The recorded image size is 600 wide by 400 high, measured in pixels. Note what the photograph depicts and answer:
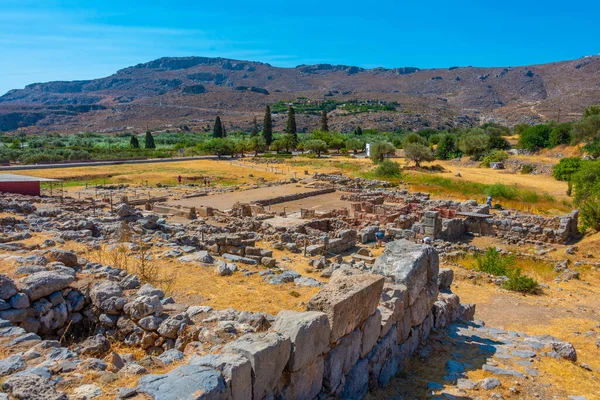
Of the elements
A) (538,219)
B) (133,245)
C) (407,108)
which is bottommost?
(538,219)

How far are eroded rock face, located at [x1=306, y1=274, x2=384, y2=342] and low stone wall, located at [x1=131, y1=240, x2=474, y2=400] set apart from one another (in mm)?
14

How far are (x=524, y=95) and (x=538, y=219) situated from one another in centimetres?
16580

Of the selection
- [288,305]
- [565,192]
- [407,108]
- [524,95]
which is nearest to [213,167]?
[565,192]

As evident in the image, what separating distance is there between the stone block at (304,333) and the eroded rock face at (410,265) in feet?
9.80

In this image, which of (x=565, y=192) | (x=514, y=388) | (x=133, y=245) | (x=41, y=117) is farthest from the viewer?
(x=41, y=117)

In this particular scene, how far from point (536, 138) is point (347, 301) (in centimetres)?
6358

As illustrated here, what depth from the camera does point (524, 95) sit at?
6629 inches

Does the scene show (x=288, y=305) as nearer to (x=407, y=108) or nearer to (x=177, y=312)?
(x=177, y=312)

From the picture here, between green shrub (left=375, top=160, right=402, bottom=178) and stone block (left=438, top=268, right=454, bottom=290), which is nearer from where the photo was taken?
stone block (left=438, top=268, right=454, bottom=290)

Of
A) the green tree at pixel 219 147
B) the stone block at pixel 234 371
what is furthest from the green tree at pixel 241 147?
the stone block at pixel 234 371

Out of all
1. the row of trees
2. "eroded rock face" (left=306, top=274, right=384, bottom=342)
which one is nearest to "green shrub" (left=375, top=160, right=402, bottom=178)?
the row of trees

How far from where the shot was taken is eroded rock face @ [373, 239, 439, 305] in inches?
333

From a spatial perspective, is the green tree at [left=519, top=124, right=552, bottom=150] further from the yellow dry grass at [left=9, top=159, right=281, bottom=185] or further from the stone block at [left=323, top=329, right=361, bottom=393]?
the stone block at [left=323, top=329, right=361, bottom=393]

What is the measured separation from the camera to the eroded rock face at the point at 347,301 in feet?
20.0
